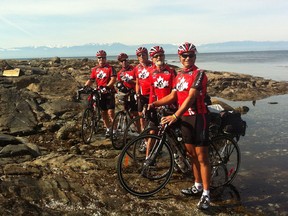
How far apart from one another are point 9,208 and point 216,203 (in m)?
4.48

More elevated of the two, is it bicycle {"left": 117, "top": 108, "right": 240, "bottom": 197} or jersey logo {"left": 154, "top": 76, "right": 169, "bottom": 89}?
jersey logo {"left": 154, "top": 76, "right": 169, "bottom": 89}

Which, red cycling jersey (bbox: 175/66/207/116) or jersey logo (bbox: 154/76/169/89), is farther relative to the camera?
jersey logo (bbox: 154/76/169/89)

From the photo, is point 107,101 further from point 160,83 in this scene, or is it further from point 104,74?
point 160,83

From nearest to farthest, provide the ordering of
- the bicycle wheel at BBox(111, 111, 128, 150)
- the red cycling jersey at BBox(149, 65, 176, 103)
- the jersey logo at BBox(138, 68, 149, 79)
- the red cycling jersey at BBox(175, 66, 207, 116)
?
the red cycling jersey at BBox(175, 66, 207, 116) → the red cycling jersey at BBox(149, 65, 176, 103) → the jersey logo at BBox(138, 68, 149, 79) → the bicycle wheel at BBox(111, 111, 128, 150)

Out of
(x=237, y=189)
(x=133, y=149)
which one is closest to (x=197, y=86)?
(x=133, y=149)

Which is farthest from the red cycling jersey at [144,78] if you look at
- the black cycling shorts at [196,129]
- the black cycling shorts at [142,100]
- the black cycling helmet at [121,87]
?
the black cycling shorts at [196,129]

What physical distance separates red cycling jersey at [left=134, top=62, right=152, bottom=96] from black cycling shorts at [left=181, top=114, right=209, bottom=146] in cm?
358

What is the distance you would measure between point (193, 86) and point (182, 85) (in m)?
0.38

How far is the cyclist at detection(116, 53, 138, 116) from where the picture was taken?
429 inches

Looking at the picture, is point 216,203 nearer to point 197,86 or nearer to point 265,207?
point 265,207

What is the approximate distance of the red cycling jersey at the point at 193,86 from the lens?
6.18 meters

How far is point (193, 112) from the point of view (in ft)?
21.2

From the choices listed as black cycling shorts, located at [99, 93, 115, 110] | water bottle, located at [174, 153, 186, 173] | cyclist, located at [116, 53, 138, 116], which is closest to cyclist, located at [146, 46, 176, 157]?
water bottle, located at [174, 153, 186, 173]

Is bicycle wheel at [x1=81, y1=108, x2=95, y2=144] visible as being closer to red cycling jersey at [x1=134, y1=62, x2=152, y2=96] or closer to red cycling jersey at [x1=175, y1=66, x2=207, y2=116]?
red cycling jersey at [x1=134, y1=62, x2=152, y2=96]
